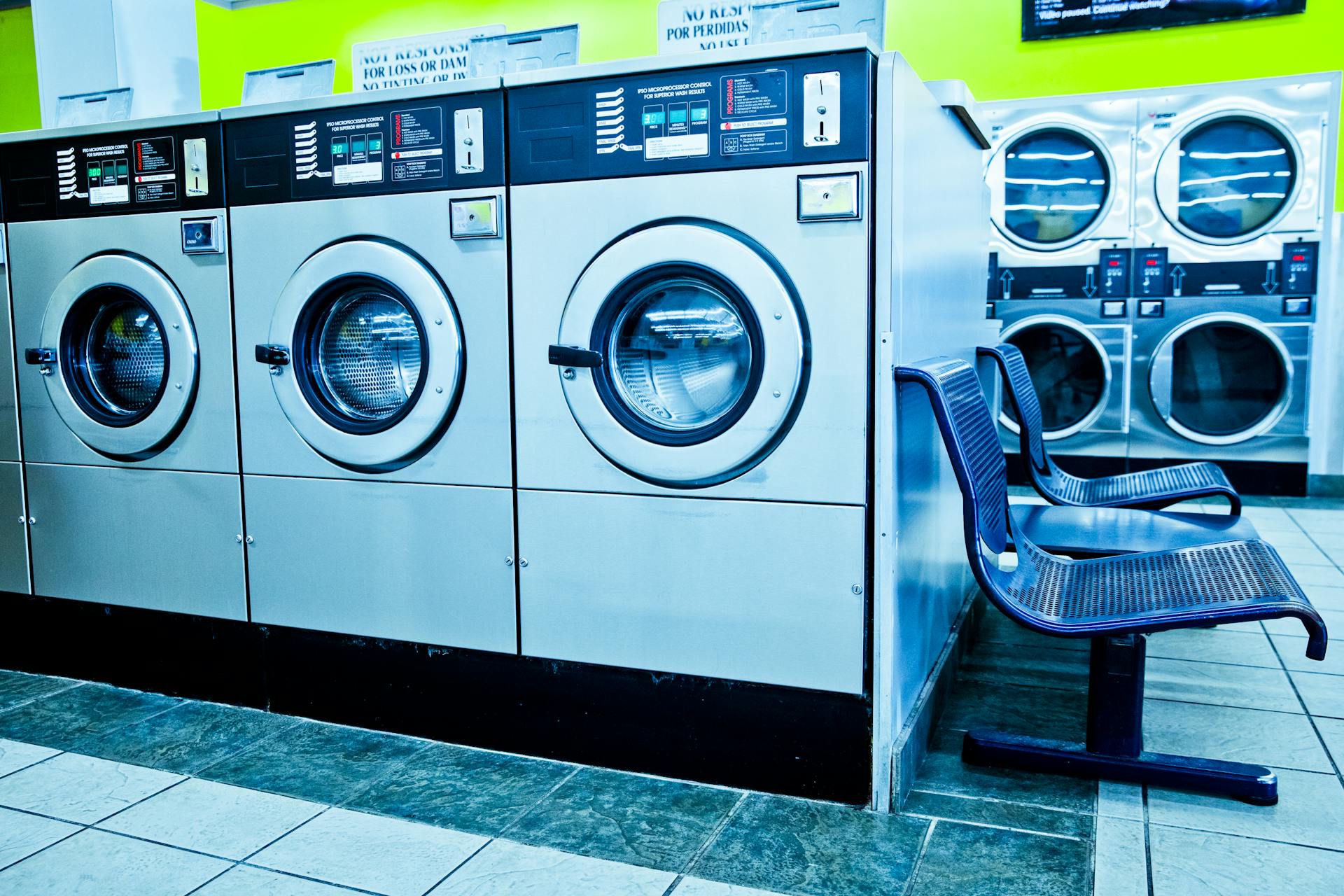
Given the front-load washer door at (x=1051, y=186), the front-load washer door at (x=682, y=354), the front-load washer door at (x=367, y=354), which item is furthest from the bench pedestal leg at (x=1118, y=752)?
the front-load washer door at (x=1051, y=186)

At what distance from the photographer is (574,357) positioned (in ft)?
6.38

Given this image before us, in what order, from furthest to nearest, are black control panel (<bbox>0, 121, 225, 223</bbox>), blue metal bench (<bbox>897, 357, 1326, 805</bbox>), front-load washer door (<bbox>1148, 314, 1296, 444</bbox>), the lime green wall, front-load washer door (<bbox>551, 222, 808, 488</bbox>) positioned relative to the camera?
the lime green wall
front-load washer door (<bbox>1148, 314, 1296, 444</bbox>)
black control panel (<bbox>0, 121, 225, 223</bbox>)
front-load washer door (<bbox>551, 222, 808, 488</bbox>)
blue metal bench (<bbox>897, 357, 1326, 805</bbox>)

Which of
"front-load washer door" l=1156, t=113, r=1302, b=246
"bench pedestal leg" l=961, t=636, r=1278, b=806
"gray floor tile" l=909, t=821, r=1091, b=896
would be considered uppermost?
"front-load washer door" l=1156, t=113, r=1302, b=246

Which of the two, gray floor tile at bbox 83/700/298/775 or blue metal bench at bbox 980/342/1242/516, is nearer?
gray floor tile at bbox 83/700/298/775

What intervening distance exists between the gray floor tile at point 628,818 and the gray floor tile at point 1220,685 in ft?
3.93

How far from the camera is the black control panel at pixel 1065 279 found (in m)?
4.83

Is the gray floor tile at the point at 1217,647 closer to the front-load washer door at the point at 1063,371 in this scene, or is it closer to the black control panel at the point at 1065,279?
the front-load washer door at the point at 1063,371

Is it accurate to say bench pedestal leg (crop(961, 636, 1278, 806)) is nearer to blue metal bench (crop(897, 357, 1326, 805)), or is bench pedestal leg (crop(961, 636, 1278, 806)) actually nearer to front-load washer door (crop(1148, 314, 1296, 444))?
blue metal bench (crop(897, 357, 1326, 805))

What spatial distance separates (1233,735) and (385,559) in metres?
1.83

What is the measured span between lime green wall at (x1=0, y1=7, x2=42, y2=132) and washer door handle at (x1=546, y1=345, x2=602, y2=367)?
20.1 feet

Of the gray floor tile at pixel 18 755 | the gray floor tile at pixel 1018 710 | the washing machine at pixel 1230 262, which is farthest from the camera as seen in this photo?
the washing machine at pixel 1230 262

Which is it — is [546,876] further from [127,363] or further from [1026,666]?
[127,363]

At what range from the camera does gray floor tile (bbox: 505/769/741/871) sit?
1729mm

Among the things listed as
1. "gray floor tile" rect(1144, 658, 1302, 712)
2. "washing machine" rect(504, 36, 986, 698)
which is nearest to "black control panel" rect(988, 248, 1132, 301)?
"gray floor tile" rect(1144, 658, 1302, 712)
